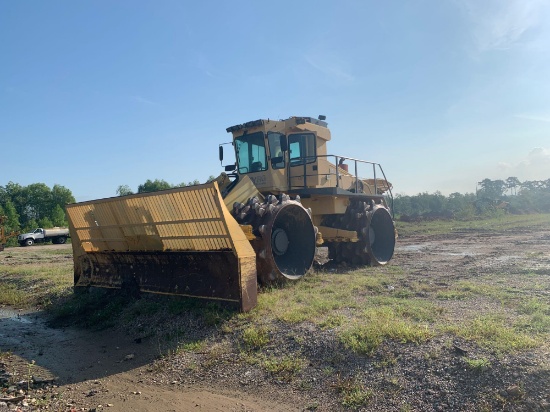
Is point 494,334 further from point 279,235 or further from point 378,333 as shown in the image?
point 279,235

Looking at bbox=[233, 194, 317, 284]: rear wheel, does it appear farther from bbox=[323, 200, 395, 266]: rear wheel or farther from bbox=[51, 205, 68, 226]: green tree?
bbox=[51, 205, 68, 226]: green tree

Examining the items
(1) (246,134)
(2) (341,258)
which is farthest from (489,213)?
(1) (246,134)

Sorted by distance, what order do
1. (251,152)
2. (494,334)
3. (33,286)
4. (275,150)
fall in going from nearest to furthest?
(494,334)
(275,150)
(251,152)
(33,286)

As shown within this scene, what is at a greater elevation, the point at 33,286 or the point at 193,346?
the point at 33,286

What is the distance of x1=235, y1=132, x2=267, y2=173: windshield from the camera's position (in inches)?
408

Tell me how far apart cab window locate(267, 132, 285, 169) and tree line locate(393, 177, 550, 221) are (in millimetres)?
30747

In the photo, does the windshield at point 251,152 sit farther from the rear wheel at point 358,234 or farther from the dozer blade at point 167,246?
the dozer blade at point 167,246

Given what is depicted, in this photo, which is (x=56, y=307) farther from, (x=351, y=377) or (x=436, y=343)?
(x=436, y=343)

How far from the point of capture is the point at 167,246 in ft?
24.8

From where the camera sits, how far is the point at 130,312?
7691mm

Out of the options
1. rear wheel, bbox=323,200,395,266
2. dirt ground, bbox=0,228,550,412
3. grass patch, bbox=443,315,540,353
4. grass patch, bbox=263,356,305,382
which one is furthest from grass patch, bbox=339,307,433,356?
rear wheel, bbox=323,200,395,266

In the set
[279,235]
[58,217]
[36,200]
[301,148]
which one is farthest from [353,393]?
[36,200]

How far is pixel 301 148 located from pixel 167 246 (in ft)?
15.4

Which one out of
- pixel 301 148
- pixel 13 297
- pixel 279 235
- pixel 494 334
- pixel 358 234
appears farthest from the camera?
pixel 358 234
